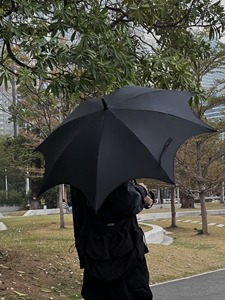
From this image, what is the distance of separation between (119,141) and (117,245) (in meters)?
0.60

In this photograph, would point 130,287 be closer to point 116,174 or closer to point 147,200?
point 147,200

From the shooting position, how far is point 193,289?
7.35 metres

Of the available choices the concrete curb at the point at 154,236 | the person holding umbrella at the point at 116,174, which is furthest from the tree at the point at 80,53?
the concrete curb at the point at 154,236

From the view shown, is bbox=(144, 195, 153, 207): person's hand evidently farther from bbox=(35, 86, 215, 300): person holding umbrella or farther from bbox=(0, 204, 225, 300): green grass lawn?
bbox=(0, 204, 225, 300): green grass lawn

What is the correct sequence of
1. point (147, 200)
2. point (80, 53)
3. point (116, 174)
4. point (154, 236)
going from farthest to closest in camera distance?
1. point (154, 236)
2. point (80, 53)
3. point (147, 200)
4. point (116, 174)

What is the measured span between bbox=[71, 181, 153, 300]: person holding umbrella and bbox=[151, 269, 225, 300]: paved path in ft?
13.5

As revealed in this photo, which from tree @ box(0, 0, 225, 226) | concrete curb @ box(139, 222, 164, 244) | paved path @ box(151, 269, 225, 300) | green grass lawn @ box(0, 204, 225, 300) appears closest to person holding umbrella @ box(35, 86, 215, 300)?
green grass lawn @ box(0, 204, 225, 300)

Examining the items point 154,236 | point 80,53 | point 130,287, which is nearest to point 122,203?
point 130,287

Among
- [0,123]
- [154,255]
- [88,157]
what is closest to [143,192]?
[88,157]

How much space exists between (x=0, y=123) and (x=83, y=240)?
57.0m

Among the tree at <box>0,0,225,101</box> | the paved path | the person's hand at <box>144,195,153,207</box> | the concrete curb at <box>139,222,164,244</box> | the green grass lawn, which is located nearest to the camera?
the person's hand at <box>144,195,153,207</box>

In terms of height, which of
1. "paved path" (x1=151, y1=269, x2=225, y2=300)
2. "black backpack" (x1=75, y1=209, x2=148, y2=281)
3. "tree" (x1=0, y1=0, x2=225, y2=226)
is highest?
"tree" (x1=0, y1=0, x2=225, y2=226)

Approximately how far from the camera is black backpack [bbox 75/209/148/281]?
2.71 metres

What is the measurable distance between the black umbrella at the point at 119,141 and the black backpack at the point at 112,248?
249mm
